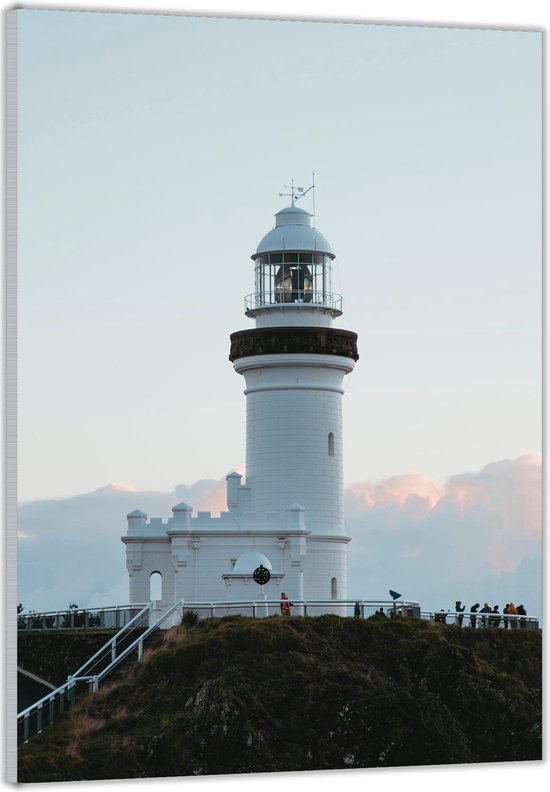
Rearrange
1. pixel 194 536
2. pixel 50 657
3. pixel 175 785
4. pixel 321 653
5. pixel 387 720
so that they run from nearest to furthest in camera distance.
→ pixel 175 785
pixel 387 720
pixel 321 653
pixel 50 657
pixel 194 536

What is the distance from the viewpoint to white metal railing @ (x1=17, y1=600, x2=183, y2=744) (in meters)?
33.0

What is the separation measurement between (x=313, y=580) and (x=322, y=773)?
12.1 meters

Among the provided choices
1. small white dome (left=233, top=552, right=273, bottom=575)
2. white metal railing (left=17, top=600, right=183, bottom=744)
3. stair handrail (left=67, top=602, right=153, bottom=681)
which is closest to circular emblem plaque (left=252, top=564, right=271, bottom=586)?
small white dome (left=233, top=552, right=273, bottom=575)

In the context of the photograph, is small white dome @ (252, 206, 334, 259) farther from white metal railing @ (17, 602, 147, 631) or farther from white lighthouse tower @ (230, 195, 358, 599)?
white metal railing @ (17, 602, 147, 631)

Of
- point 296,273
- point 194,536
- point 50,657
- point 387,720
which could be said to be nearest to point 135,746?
point 387,720

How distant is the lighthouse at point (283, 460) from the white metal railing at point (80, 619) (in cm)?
208

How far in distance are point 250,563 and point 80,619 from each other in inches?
149

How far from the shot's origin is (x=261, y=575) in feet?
133

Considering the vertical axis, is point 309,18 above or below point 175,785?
above

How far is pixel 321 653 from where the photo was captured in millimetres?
35531

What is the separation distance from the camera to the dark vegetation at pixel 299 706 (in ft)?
105

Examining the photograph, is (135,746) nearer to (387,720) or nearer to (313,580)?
(387,720)

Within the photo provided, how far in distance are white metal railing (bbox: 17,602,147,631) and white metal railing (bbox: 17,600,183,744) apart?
1.78ft

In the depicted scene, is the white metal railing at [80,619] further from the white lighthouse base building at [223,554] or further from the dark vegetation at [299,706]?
the dark vegetation at [299,706]
